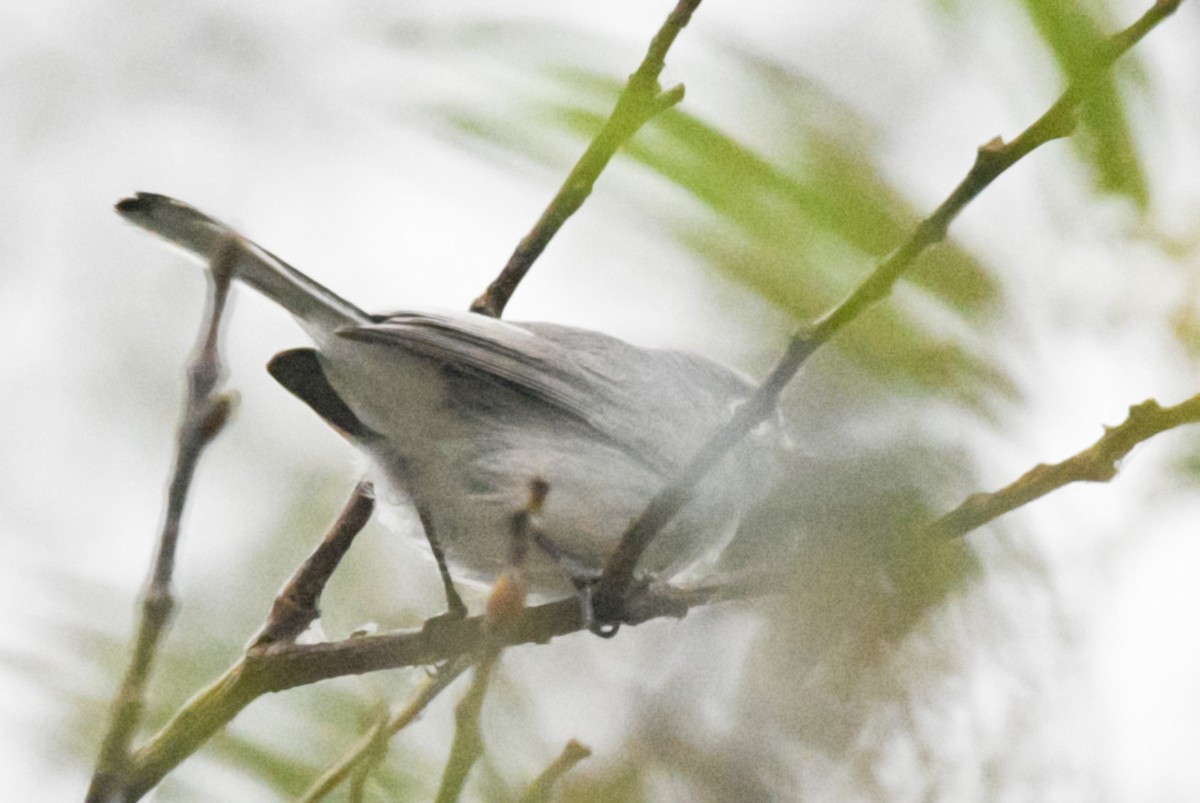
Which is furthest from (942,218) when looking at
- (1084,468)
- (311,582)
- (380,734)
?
(311,582)

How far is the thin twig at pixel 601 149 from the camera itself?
3.20 ft

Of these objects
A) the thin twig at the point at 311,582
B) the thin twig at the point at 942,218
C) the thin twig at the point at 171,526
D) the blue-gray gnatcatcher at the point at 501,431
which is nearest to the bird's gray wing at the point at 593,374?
the blue-gray gnatcatcher at the point at 501,431

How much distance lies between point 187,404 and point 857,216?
0.47 m

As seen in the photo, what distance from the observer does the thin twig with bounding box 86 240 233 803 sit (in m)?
0.86

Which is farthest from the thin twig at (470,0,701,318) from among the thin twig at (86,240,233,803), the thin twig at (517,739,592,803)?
the thin twig at (517,739,592,803)

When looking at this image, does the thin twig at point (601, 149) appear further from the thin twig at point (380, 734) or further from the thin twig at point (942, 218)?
the thin twig at point (380, 734)

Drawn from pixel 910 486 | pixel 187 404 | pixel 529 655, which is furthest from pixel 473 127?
pixel 529 655

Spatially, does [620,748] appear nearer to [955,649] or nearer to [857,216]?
[955,649]

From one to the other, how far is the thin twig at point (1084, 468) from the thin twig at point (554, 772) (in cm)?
35

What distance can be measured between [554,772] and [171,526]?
0.34m

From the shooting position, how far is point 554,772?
3.12ft

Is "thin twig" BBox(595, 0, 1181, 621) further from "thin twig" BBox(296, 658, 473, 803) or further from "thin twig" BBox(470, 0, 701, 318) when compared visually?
"thin twig" BBox(296, 658, 473, 803)

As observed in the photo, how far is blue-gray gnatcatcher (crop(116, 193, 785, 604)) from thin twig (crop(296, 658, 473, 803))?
0.67 meters

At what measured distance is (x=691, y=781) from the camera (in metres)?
0.79
